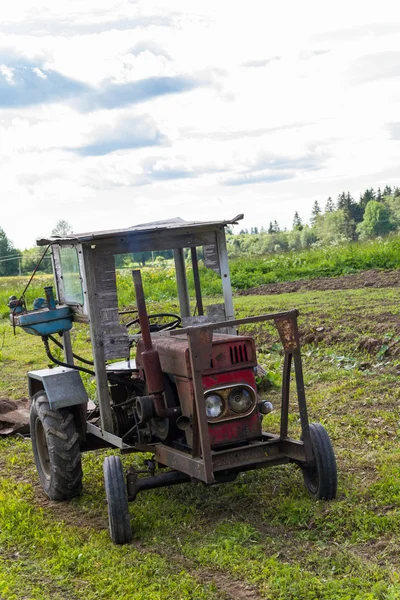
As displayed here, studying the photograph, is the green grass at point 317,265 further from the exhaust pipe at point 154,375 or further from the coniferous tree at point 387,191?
the coniferous tree at point 387,191

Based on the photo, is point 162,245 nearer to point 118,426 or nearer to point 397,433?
point 118,426

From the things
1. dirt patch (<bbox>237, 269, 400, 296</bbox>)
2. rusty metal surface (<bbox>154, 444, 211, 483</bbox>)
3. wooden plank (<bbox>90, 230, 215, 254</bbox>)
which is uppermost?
wooden plank (<bbox>90, 230, 215, 254</bbox>)

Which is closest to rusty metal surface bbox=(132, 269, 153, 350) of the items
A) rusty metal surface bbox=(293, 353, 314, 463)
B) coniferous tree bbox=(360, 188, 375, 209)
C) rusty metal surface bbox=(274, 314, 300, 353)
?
rusty metal surface bbox=(274, 314, 300, 353)

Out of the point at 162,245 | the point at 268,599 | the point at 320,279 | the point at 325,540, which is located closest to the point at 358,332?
the point at 162,245

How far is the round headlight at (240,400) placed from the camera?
17.2 feet

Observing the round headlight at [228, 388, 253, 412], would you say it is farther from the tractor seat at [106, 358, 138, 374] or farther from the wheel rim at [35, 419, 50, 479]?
the wheel rim at [35, 419, 50, 479]

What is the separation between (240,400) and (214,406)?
206mm

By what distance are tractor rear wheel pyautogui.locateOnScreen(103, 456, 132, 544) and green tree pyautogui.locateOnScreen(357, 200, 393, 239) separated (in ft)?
168

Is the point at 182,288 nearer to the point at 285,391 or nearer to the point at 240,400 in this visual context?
the point at 285,391

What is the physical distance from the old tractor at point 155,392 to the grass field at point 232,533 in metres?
0.26

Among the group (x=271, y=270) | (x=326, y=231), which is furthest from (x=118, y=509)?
(x=326, y=231)

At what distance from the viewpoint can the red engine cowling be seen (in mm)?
5176

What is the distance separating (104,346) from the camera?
5867mm

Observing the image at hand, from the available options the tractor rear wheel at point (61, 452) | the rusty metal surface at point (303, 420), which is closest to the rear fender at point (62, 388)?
the tractor rear wheel at point (61, 452)
